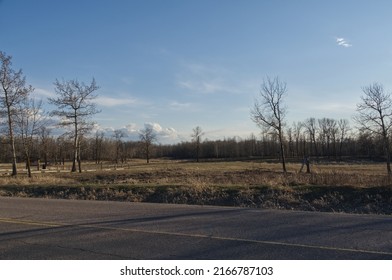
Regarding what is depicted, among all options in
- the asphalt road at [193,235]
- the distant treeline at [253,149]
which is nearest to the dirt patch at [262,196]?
the asphalt road at [193,235]

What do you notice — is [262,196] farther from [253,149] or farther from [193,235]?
[253,149]

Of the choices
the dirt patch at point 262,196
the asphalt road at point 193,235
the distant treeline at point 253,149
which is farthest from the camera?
the distant treeline at point 253,149

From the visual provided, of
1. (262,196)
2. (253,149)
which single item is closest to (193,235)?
(262,196)

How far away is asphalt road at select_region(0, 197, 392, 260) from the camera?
22.7 ft

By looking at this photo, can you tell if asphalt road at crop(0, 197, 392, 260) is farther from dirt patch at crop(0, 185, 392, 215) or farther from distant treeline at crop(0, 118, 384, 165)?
distant treeline at crop(0, 118, 384, 165)

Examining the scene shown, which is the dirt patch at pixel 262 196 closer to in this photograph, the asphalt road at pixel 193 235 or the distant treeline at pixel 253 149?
the asphalt road at pixel 193 235

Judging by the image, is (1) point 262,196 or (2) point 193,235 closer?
(2) point 193,235

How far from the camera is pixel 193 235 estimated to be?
8445 millimetres

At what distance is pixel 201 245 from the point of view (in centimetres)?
748

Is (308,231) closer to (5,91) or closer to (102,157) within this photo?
(5,91)

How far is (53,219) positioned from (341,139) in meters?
120

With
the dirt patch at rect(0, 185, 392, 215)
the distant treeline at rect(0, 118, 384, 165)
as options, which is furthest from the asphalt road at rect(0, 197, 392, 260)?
the distant treeline at rect(0, 118, 384, 165)

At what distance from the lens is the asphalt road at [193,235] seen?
22.7 feet

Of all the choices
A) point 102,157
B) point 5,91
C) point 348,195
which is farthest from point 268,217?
point 102,157
